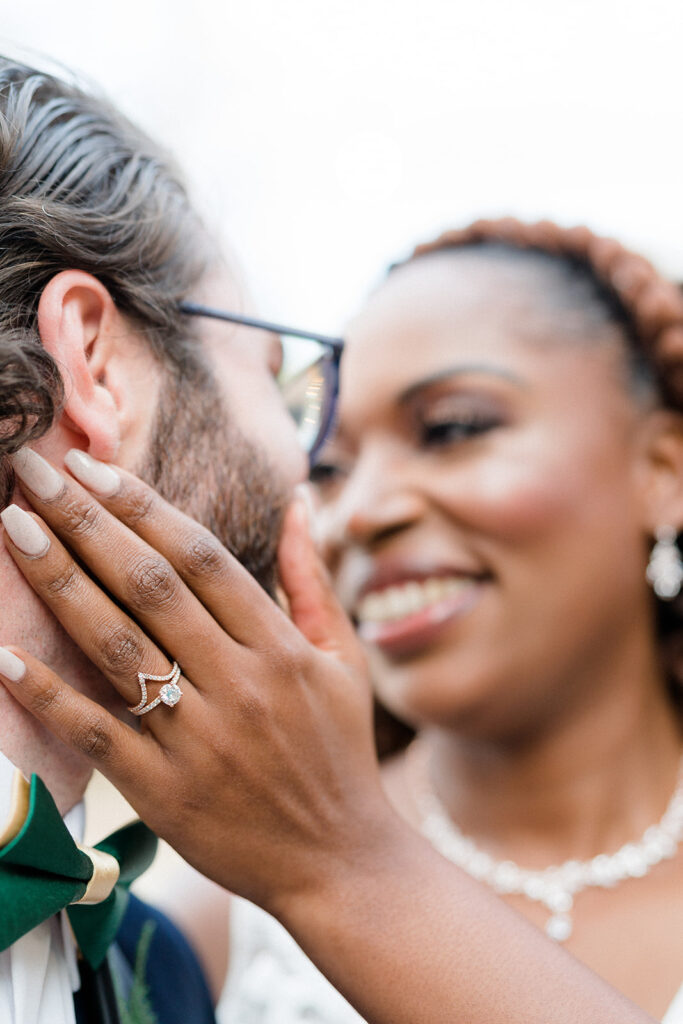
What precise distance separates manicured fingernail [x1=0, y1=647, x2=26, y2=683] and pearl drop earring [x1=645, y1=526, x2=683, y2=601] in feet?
5.36

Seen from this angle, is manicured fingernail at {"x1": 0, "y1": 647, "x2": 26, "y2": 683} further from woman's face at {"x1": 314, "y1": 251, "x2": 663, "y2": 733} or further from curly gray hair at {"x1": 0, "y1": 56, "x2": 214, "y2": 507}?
woman's face at {"x1": 314, "y1": 251, "x2": 663, "y2": 733}

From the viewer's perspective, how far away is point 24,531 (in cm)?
100

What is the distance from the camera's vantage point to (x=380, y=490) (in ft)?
6.72

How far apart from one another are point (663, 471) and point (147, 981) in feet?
5.16

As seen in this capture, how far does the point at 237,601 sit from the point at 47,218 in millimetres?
554

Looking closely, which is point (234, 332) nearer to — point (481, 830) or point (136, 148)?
point (136, 148)

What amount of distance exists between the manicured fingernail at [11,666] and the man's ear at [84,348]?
287mm

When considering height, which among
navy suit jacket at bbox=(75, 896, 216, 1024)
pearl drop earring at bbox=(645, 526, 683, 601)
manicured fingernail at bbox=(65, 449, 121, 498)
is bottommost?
navy suit jacket at bbox=(75, 896, 216, 1024)

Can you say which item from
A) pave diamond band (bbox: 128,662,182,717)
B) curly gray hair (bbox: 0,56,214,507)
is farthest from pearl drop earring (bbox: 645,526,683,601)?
pave diamond band (bbox: 128,662,182,717)

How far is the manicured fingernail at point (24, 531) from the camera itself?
998 millimetres

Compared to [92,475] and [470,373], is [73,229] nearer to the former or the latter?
[92,475]

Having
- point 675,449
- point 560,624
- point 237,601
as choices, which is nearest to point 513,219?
point 675,449

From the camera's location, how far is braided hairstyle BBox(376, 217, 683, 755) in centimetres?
A: 220

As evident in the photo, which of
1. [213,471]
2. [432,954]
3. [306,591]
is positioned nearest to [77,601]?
[213,471]
